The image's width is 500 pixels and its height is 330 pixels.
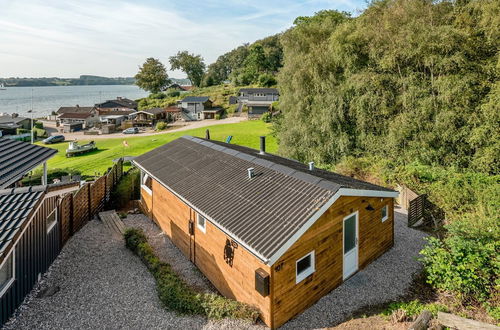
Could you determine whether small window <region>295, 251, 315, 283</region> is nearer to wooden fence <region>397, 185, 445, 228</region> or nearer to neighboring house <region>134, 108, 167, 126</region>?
wooden fence <region>397, 185, 445, 228</region>

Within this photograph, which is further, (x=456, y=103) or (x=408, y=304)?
(x=456, y=103)

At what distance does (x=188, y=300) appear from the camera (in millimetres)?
7273

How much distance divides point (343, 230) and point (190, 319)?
4.54m

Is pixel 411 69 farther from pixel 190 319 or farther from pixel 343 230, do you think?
pixel 190 319

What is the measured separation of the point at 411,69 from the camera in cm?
1664

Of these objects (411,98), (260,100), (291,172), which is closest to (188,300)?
(291,172)

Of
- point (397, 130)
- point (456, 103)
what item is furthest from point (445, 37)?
point (397, 130)

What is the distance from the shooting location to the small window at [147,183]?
13205mm

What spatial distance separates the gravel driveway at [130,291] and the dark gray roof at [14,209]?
8.48ft

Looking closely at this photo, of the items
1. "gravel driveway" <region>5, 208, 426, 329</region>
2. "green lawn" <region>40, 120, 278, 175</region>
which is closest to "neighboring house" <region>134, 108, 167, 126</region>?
"green lawn" <region>40, 120, 278, 175</region>

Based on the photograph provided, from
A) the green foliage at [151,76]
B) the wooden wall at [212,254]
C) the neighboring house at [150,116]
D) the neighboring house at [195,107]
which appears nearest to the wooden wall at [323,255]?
the wooden wall at [212,254]

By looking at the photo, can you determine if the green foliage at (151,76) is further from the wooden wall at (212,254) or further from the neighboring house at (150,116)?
the wooden wall at (212,254)

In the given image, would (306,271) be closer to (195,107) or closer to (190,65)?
(195,107)

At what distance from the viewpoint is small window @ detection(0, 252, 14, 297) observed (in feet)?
21.2
